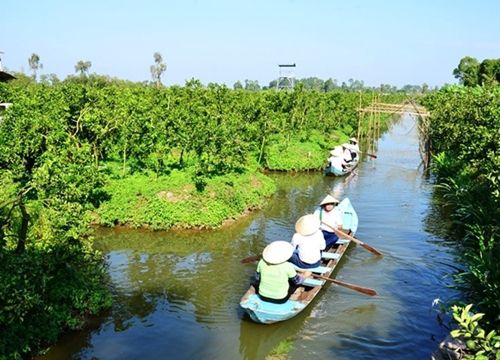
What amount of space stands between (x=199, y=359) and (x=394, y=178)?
20245 millimetres

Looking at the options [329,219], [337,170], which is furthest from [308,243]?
[337,170]

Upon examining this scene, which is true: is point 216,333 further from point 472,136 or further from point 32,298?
point 472,136

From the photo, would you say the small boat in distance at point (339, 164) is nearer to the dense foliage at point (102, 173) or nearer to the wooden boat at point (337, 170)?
the wooden boat at point (337, 170)

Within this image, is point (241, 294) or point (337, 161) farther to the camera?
point (337, 161)

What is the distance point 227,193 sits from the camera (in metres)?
16.7

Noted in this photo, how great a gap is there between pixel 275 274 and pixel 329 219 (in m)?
4.84

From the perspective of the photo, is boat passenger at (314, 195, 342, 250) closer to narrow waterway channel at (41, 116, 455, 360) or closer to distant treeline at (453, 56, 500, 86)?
narrow waterway channel at (41, 116, 455, 360)

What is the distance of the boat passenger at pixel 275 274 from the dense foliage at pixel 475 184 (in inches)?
136

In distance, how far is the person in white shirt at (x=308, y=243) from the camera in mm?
11078

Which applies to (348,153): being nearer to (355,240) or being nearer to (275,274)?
(355,240)

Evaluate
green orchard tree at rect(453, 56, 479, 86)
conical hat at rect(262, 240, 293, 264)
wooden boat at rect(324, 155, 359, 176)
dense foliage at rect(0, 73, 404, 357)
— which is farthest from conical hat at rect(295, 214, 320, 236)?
green orchard tree at rect(453, 56, 479, 86)

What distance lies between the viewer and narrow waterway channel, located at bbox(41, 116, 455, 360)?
30.0ft

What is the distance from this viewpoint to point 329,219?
13812 millimetres

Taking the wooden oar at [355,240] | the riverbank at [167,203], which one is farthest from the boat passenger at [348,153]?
the wooden oar at [355,240]
